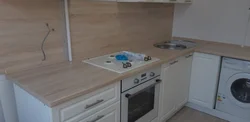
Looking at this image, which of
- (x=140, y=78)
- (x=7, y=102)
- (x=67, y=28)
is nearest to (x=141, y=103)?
(x=140, y=78)

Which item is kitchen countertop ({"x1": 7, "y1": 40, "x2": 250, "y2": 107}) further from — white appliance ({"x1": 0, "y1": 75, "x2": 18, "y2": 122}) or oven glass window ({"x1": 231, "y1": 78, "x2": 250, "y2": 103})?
oven glass window ({"x1": 231, "y1": 78, "x2": 250, "y2": 103})

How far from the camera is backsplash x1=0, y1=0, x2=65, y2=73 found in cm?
144

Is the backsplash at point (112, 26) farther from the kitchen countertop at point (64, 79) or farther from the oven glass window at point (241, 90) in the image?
the oven glass window at point (241, 90)

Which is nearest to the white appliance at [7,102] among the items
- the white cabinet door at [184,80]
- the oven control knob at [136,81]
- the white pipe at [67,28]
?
the white pipe at [67,28]

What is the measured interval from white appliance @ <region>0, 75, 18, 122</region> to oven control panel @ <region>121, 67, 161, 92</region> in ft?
2.88

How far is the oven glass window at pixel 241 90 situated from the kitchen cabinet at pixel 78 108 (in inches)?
59.5

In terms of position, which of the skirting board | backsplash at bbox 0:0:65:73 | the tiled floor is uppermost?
backsplash at bbox 0:0:65:73

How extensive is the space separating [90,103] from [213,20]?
2280 mm

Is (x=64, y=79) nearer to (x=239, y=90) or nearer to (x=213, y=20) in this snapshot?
(x=239, y=90)

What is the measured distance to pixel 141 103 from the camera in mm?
1904

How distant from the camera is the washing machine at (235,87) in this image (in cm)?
223

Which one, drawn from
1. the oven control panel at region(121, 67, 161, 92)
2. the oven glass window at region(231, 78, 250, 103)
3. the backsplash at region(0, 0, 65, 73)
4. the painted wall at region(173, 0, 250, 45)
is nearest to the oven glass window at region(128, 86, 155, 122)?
the oven control panel at region(121, 67, 161, 92)

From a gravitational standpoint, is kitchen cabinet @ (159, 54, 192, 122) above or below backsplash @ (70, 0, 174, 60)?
below

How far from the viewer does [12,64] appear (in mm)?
1525
